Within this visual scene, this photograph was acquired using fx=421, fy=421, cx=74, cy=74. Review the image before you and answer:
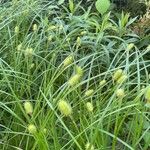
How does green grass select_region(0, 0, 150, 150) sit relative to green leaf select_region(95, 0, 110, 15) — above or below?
below

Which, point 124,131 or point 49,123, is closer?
point 49,123

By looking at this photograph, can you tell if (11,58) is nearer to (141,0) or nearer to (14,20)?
(14,20)

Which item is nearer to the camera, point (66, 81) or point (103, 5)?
point (66, 81)

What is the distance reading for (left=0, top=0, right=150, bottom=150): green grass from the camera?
51.0 inches

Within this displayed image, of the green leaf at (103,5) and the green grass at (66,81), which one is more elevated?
the green leaf at (103,5)

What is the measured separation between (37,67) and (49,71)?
5 centimetres

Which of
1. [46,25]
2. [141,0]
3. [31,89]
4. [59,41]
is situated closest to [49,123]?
[31,89]

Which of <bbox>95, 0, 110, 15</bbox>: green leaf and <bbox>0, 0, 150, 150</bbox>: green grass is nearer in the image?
<bbox>0, 0, 150, 150</bbox>: green grass

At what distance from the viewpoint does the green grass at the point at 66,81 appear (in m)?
1.30

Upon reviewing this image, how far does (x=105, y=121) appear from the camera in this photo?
139 cm

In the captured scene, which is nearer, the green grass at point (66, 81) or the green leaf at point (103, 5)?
the green grass at point (66, 81)

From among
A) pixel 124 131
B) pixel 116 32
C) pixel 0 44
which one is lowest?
pixel 124 131

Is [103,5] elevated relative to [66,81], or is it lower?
elevated

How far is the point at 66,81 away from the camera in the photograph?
5.57 ft
